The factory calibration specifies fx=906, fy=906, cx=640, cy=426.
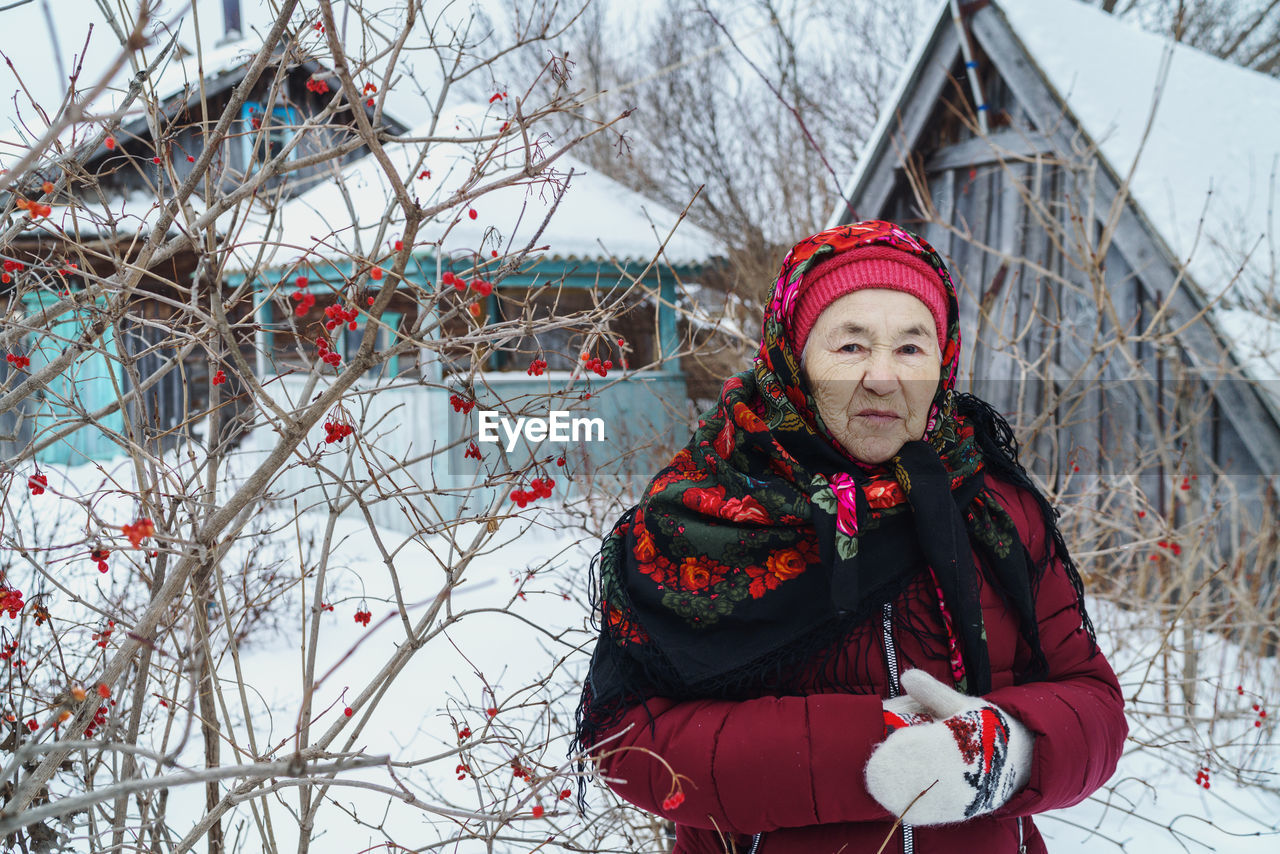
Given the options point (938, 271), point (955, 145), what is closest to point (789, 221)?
point (955, 145)

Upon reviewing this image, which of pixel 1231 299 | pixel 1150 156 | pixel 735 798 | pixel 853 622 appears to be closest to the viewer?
pixel 735 798

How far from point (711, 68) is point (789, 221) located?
449 cm

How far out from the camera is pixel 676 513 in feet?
5.08

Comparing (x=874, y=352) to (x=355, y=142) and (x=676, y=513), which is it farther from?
(x=355, y=142)

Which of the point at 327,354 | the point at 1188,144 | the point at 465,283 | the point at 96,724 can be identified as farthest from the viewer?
the point at 1188,144

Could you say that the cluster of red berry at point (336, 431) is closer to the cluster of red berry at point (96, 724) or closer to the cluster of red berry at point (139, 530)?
the cluster of red berry at point (139, 530)

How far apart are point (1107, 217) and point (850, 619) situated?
3.94 meters

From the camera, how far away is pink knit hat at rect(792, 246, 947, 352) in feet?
4.91

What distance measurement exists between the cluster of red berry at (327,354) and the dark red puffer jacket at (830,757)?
74cm

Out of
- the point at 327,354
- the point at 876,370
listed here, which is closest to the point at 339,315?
the point at 327,354

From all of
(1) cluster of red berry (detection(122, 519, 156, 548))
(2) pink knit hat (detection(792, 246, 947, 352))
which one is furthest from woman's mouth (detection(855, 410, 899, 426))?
(1) cluster of red berry (detection(122, 519, 156, 548))

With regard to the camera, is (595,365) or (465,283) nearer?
(465,283)

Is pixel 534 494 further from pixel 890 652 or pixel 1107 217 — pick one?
pixel 1107 217

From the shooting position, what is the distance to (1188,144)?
16.6ft
